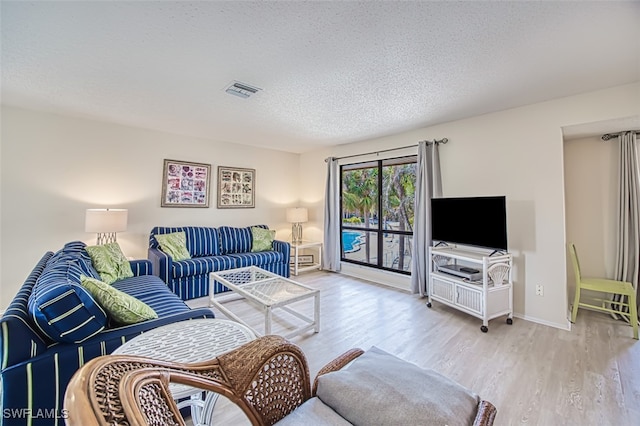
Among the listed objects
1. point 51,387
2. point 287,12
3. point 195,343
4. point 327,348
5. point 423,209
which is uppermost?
point 287,12

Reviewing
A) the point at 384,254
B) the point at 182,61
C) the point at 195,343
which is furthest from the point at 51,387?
the point at 384,254

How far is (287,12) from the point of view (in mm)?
1558

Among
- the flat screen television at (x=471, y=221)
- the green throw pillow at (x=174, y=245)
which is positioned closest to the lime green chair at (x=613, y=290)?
the flat screen television at (x=471, y=221)

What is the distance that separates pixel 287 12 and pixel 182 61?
1.03 meters

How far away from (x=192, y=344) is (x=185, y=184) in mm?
3565

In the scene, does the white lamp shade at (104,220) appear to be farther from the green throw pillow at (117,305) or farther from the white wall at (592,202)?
the white wall at (592,202)

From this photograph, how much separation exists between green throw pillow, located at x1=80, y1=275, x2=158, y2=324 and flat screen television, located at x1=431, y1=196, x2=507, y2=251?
3.12 meters

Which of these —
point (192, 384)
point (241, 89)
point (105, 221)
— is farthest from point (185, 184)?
point (192, 384)

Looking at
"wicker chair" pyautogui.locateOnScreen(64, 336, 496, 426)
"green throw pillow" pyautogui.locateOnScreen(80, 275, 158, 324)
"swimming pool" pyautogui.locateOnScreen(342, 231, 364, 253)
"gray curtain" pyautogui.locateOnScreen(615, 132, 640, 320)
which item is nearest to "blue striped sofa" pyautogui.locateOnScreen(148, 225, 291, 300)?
"swimming pool" pyautogui.locateOnScreen(342, 231, 364, 253)

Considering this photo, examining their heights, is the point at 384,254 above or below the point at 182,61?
below

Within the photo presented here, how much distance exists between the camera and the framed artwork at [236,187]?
4664 mm

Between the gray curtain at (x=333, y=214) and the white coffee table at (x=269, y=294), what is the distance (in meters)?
1.80

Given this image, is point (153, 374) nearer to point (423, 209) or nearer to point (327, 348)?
point (327, 348)

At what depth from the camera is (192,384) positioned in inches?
31.6
